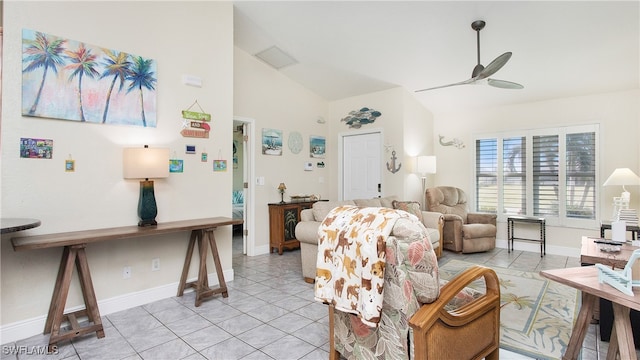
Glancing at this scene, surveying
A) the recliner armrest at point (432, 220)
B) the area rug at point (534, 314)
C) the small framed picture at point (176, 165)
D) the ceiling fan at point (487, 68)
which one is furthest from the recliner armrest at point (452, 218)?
the small framed picture at point (176, 165)

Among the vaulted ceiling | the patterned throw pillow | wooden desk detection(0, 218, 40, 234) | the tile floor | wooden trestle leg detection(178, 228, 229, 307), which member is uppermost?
the vaulted ceiling

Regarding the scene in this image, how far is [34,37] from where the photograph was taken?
245cm

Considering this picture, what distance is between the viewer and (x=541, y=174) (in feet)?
16.6

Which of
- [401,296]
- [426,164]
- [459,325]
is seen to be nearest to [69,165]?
[401,296]

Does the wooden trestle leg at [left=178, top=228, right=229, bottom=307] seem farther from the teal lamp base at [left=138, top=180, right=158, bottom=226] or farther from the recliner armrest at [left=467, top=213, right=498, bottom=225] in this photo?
the recliner armrest at [left=467, top=213, right=498, bottom=225]

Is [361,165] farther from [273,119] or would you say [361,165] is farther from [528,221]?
[528,221]

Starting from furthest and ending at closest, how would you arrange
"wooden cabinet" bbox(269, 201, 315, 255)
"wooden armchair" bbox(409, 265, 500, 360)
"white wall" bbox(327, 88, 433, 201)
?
1. "white wall" bbox(327, 88, 433, 201)
2. "wooden cabinet" bbox(269, 201, 315, 255)
3. "wooden armchair" bbox(409, 265, 500, 360)

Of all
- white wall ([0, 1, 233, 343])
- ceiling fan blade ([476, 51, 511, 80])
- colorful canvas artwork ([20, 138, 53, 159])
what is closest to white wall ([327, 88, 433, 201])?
ceiling fan blade ([476, 51, 511, 80])

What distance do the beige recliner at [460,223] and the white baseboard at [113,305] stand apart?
3447mm

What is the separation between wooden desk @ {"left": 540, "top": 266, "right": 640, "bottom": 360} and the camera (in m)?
1.62

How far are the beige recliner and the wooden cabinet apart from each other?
239cm

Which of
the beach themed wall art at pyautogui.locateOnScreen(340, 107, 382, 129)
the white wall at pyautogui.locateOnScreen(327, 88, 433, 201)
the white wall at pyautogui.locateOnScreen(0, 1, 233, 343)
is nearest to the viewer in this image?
the white wall at pyautogui.locateOnScreen(0, 1, 233, 343)

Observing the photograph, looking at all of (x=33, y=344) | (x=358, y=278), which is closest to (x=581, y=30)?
(x=358, y=278)

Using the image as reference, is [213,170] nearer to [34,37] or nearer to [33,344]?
[34,37]
